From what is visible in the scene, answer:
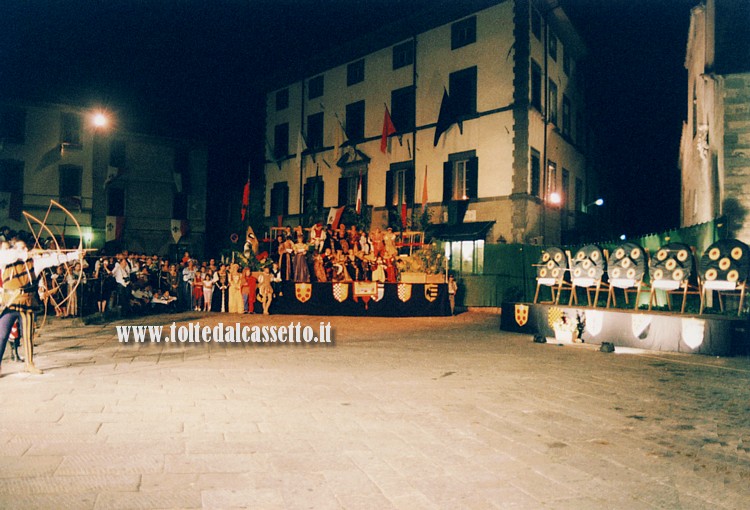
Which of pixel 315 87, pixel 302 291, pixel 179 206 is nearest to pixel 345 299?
pixel 302 291

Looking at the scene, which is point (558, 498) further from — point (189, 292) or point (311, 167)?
point (311, 167)

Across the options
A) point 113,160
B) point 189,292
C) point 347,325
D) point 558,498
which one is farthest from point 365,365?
point 113,160

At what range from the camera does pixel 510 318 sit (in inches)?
539

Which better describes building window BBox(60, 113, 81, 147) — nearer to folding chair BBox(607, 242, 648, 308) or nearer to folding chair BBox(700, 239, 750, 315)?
folding chair BBox(607, 242, 648, 308)

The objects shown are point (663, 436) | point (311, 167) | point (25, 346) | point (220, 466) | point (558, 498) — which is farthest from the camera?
point (311, 167)

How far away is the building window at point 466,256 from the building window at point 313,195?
31.7ft

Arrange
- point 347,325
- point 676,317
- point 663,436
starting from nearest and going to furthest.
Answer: point 663,436, point 676,317, point 347,325

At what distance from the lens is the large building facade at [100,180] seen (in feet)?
105

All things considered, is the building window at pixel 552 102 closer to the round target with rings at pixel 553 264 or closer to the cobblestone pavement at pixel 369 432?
the round target with rings at pixel 553 264

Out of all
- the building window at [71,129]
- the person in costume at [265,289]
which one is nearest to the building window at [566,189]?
the person in costume at [265,289]

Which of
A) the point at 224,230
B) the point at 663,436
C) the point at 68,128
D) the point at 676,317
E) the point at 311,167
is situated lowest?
the point at 663,436

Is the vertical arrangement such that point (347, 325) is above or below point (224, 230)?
below

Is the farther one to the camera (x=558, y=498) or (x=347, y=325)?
(x=347, y=325)

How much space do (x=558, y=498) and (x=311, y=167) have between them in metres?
29.9
